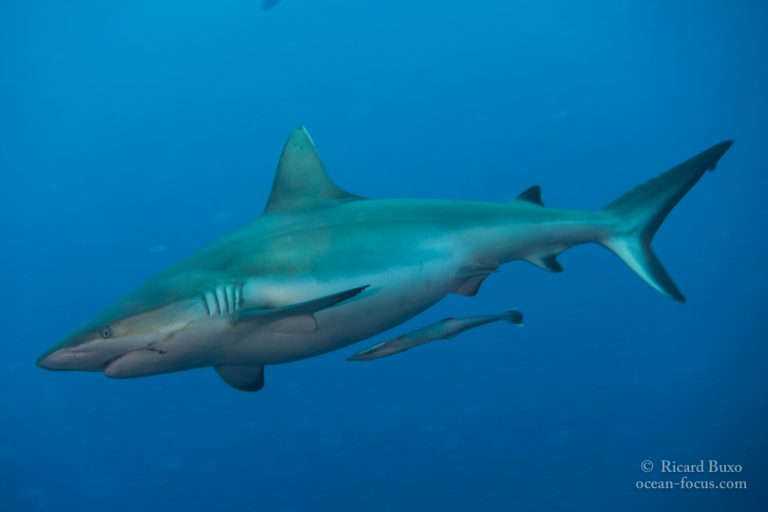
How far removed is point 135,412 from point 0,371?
7.19 meters

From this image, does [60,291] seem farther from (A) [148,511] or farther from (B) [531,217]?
(B) [531,217]

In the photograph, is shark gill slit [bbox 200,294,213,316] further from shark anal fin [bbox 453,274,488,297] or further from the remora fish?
shark anal fin [bbox 453,274,488,297]

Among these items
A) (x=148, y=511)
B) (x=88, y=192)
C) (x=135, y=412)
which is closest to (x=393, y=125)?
(x=88, y=192)

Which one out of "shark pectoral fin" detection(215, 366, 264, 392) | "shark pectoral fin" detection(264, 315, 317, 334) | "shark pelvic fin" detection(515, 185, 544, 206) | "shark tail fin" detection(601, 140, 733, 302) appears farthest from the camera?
"shark pelvic fin" detection(515, 185, 544, 206)

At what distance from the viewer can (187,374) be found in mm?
16750

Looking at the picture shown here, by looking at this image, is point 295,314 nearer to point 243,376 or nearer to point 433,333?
point 243,376

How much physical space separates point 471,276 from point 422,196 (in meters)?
20.4

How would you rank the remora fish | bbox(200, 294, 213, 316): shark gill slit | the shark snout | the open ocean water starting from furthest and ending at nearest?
1. the open ocean water
2. the remora fish
3. bbox(200, 294, 213, 316): shark gill slit
4. the shark snout

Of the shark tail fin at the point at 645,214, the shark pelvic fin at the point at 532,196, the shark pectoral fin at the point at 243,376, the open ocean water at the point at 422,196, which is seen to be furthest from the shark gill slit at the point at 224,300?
the open ocean water at the point at 422,196

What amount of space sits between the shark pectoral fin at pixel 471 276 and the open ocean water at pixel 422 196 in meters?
11.8

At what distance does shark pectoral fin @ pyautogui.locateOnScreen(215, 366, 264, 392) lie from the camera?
3947 mm

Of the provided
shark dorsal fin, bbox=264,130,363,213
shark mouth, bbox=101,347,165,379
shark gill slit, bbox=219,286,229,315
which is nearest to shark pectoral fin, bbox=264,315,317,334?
shark gill slit, bbox=219,286,229,315

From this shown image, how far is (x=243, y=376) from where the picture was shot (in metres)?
3.99

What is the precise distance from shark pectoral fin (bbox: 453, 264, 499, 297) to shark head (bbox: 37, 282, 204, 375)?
1.72 meters
